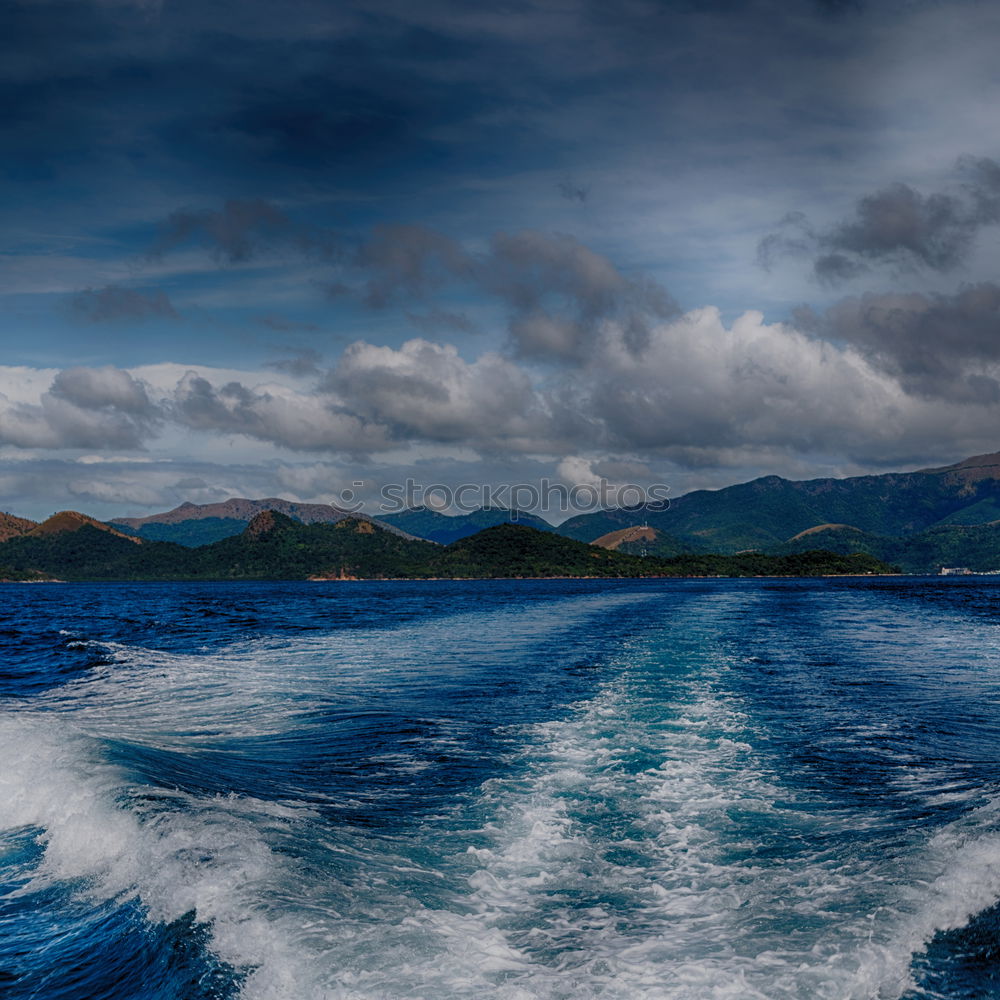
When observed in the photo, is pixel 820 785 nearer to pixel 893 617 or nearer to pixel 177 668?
pixel 177 668

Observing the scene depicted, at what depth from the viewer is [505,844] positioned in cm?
1117

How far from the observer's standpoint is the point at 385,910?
8.73 m

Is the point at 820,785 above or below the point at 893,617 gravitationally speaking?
above

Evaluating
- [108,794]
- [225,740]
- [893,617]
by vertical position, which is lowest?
[893,617]

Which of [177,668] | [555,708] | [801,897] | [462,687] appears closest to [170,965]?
[801,897]

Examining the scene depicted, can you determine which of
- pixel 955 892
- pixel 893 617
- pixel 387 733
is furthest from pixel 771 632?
pixel 955 892

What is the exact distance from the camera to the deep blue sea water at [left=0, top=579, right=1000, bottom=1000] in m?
7.37

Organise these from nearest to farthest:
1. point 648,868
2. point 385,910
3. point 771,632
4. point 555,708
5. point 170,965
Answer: point 170,965 < point 385,910 < point 648,868 < point 555,708 < point 771,632

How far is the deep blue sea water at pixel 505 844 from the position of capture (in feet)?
24.2

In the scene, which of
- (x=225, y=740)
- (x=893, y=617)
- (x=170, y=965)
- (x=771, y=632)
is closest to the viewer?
(x=170, y=965)

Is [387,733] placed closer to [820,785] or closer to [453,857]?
[453,857]

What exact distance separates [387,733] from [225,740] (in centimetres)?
447

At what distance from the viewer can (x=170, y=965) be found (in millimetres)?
7332

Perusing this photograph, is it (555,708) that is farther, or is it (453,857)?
(555,708)
